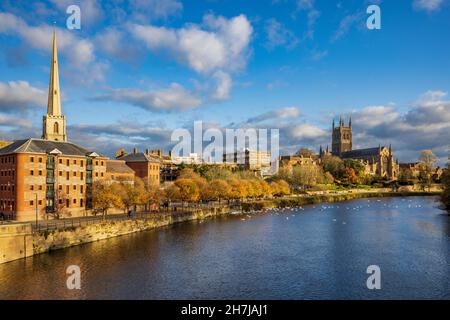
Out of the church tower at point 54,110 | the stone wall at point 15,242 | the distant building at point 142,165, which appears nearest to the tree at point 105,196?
the stone wall at point 15,242

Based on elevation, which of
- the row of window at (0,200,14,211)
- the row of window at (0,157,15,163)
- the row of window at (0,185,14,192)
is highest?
the row of window at (0,157,15,163)

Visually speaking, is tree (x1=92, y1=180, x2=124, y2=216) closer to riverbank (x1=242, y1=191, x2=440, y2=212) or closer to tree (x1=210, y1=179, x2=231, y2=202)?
tree (x1=210, y1=179, x2=231, y2=202)

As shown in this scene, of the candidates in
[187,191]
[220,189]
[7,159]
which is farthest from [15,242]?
[220,189]

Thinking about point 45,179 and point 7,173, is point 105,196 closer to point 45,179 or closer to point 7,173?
point 45,179

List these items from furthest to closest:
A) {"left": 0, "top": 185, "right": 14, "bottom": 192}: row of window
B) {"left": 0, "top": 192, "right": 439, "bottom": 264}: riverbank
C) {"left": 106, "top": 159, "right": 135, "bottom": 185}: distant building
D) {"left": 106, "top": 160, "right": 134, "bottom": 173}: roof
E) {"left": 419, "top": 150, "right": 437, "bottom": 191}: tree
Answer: {"left": 419, "top": 150, "right": 437, "bottom": 191}: tree → {"left": 106, "top": 160, "right": 134, "bottom": 173}: roof → {"left": 106, "top": 159, "right": 135, "bottom": 185}: distant building → {"left": 0, "top": 185, "right": 14, "bottom": 192}: row of window → {"left": 0, "top": 192, "right": 439, "bottom": 264}: riverbank

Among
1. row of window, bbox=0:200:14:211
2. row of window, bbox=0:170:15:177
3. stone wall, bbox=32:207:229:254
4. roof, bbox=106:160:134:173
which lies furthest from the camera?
roof, bbox=106:160:134:173

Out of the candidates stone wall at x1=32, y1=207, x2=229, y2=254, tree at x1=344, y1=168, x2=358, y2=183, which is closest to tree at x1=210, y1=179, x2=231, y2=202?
stone wall at x1=32, y1=207, x2=229, y2=254

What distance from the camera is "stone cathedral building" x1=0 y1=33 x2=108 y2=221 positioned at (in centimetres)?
6200

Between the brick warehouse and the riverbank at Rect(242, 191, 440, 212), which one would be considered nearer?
the brick warehouse

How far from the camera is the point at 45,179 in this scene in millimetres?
64875

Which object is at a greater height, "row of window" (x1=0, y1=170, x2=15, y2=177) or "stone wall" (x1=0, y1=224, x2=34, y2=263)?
"row of window" (x1=0, y1=170, x2=15, y2=177)

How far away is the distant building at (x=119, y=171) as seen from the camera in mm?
86650
